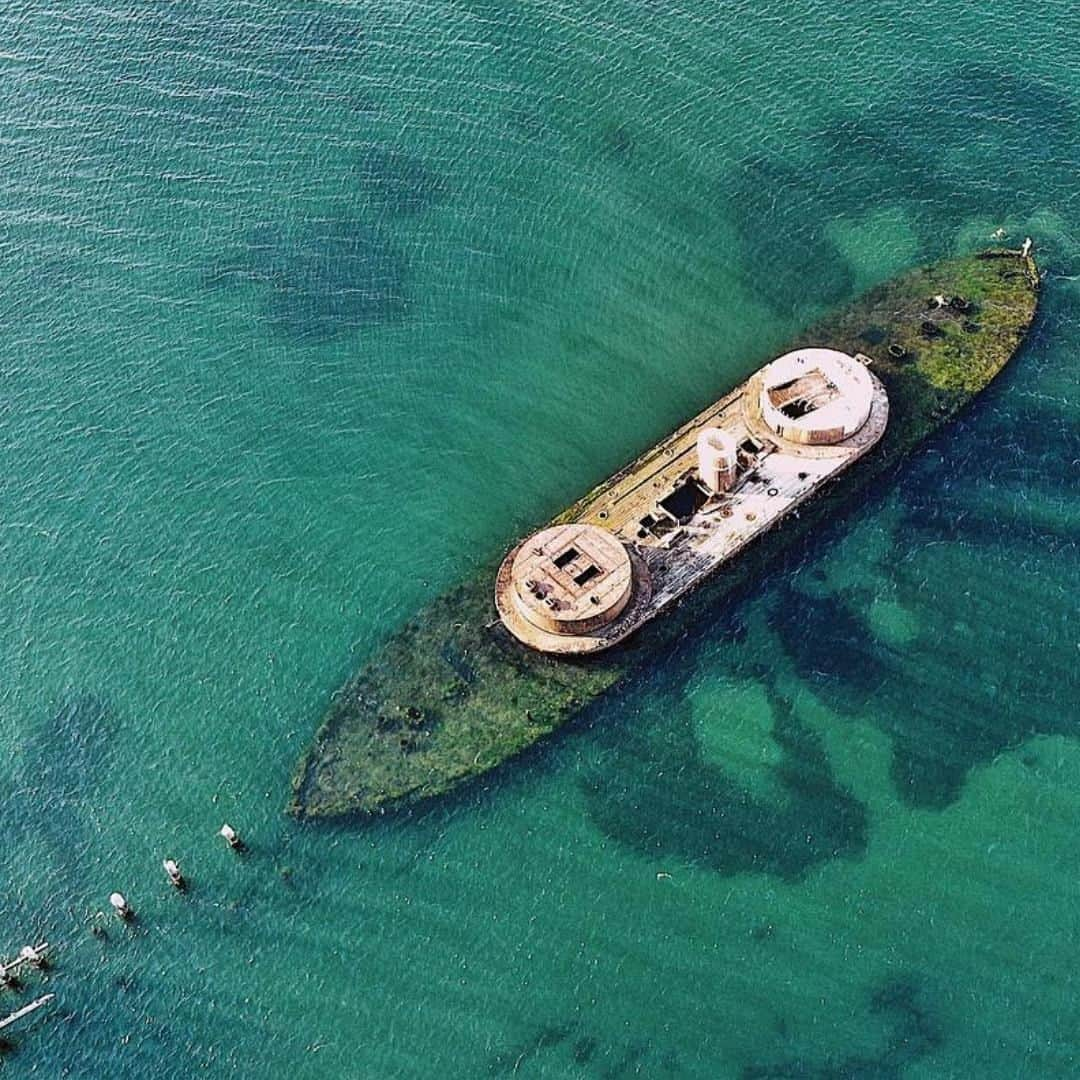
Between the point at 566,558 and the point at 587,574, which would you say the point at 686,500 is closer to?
the point at 587,574

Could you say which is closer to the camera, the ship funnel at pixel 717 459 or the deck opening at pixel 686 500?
the ship funnel at pixel 717 459

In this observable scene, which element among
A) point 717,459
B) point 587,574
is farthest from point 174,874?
point 717,459

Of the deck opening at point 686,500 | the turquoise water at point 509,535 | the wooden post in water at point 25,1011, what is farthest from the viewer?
the deck opening at point 686,500

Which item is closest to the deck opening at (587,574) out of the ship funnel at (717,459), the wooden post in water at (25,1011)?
the ship funnel at (717,459)

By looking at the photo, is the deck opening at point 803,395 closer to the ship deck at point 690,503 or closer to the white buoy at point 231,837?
the ship deck at point 690,503

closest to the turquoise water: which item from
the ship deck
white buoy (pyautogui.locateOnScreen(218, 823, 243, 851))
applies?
white buoy (pyautogui.locateOnScreen(218, 823, 243, 851))

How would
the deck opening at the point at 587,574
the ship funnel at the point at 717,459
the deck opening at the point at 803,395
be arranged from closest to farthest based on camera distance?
the deck opening at the point at 587,574 < the ship funnel at the point at 717,459 < the deck opening at the point at 803,395
